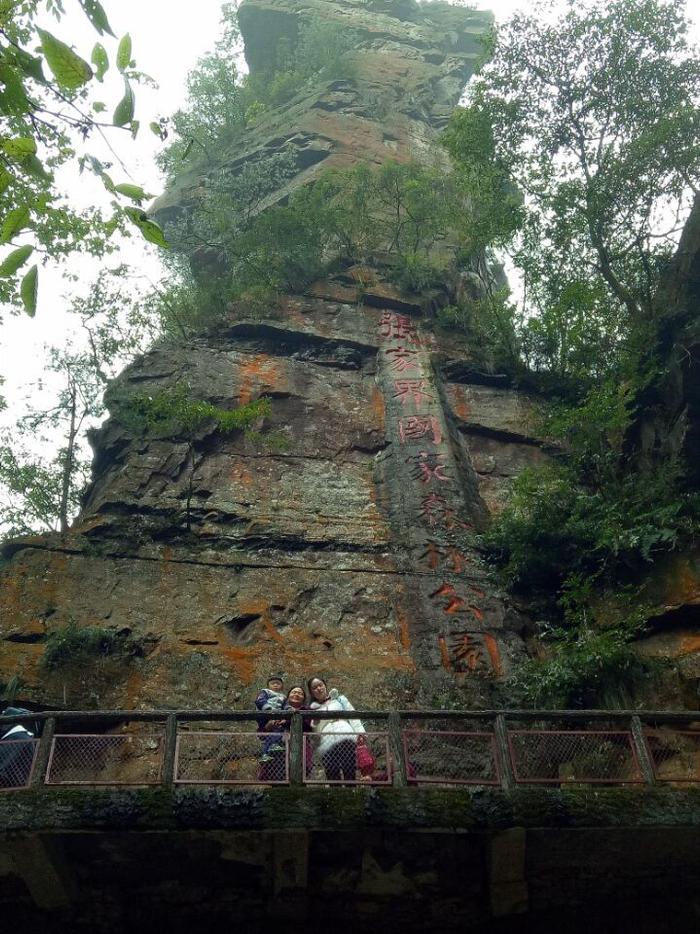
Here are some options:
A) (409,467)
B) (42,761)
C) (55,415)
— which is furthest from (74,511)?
(42,761)

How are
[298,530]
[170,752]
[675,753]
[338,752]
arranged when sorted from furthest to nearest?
[298,530] < [675,753] < [338,752] < [170,752]

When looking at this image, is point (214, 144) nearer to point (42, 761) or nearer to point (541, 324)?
point (541, 324)

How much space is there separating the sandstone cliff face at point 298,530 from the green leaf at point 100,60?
7110 mm

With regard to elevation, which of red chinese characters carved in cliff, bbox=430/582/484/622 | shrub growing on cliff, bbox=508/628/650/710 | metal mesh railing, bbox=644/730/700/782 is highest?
red chinese characters carved in cliff, bbox=430/582/484/622

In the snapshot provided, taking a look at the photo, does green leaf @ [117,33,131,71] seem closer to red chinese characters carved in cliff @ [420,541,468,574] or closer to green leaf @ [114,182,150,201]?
green leaf @ [114,182,150,201]

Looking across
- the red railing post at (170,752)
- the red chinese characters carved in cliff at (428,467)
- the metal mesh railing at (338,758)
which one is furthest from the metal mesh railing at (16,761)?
the red chinese characters carved in cliff at (428,467)

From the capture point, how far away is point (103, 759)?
24.4ft

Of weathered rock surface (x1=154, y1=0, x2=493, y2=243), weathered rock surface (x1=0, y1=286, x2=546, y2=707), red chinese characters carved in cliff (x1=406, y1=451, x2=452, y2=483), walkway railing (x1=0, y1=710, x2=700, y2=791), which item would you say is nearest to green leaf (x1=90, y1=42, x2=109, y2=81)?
walkway railing (x1=0, y1=710, x2=700, y2=791)

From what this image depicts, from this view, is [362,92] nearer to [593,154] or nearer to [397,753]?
[593,154]

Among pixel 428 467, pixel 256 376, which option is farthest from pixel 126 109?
pixel 256 376

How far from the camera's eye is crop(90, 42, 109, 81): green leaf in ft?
11.9

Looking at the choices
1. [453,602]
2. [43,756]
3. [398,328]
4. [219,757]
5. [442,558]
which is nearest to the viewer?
[43,756]

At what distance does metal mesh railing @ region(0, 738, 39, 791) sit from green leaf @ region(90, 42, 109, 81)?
186 inches

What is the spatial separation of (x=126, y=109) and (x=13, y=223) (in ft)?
2.16
